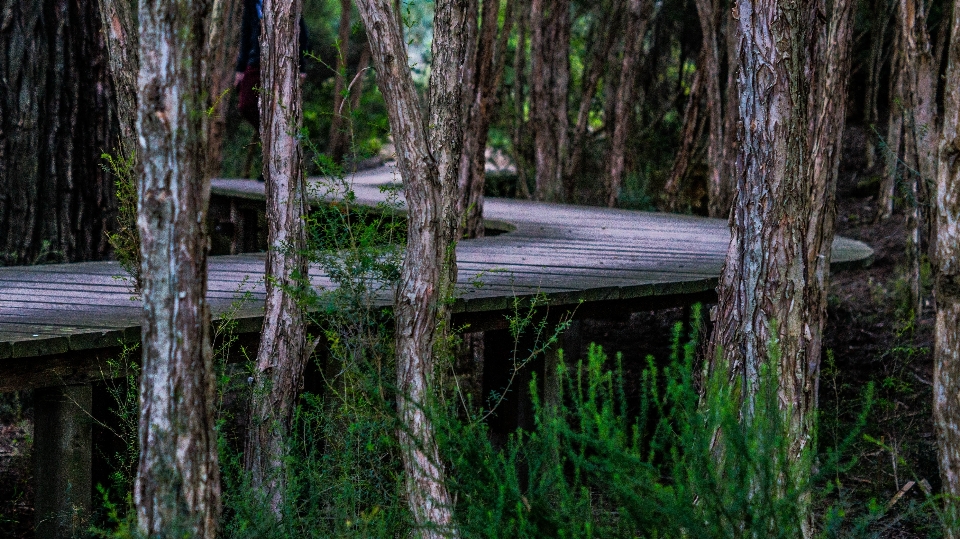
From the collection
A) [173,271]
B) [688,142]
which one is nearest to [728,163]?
[688,142]

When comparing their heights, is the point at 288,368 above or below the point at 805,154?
below

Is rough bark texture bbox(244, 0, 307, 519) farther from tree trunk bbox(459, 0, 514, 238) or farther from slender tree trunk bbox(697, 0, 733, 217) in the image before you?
slender tree trunk bbox(697, 0, 733, 217)

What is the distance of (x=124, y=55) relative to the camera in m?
3.54

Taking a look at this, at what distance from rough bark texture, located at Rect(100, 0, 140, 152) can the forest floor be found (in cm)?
203

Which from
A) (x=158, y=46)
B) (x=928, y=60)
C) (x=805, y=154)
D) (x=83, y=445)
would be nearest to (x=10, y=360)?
(x=83, y=445)

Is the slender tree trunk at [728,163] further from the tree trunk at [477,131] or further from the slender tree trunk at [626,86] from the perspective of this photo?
the tree trunk at [477,131]

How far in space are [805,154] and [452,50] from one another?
1.30m

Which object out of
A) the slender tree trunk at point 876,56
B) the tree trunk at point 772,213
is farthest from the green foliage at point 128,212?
the slender tree trunk at point 876,56

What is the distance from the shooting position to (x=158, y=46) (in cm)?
202

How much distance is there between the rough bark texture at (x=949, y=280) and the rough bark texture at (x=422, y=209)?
1.75 meters

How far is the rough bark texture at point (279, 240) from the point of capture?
3729 millimetres

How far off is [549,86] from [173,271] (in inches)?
345

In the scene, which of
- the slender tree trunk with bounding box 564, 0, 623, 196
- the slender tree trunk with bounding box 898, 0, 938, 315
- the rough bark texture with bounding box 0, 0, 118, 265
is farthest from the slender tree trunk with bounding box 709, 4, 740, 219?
the rough bark texture with bounding box 0, 0, 118, 265

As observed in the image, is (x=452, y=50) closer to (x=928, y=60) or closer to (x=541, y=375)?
(x=541, y=375)
